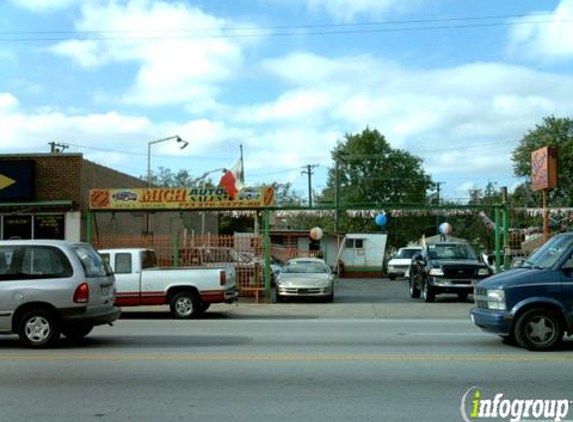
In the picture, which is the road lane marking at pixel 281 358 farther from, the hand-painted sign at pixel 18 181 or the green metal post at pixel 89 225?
the hand-painted sign at pixel 18 181

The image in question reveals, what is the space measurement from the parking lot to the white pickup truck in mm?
634

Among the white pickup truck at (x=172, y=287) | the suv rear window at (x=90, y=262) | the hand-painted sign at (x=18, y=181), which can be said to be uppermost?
the hand-painted sign at (x=18, y=181)

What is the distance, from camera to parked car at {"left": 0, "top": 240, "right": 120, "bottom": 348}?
10.8 metres

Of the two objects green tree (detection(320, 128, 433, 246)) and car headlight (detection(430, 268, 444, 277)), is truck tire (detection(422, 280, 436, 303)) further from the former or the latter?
green tree (detection(320, 128, 433, 246))

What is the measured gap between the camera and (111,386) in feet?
26.1

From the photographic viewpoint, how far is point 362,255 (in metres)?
41.5

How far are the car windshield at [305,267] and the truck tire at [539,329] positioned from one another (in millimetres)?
11943

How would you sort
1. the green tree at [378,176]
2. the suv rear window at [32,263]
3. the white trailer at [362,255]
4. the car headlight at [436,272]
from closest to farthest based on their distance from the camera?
1. the suv rear window at [32,263]
2. the car headlight at [436,272]
3. the white trailer at [362,255]
4. the green tree at [378,176]

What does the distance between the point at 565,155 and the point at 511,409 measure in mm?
59890

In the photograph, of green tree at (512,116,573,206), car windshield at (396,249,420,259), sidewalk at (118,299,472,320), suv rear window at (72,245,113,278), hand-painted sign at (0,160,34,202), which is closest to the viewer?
suv rear window at (72,245,113,278)

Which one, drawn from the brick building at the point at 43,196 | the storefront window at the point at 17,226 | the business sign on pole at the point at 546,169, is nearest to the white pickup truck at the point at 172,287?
the brick building at the point at 43,196

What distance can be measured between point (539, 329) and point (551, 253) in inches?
48.0

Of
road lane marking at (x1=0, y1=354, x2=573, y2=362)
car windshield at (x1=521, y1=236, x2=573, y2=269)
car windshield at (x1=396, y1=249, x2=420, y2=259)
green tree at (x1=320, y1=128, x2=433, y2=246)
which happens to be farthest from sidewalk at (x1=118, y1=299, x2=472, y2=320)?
green tree at (x1=320, y1=128, x2=433, y2=246)

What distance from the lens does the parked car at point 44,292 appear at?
35.4 ft
